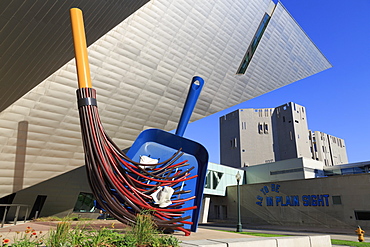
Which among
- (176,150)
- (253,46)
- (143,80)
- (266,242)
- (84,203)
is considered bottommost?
(266,242)

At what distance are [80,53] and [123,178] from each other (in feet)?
9.54

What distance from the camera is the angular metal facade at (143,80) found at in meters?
9.77

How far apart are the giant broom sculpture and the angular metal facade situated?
444 centimetres

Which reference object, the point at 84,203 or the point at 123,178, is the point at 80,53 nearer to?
the point at 123,178

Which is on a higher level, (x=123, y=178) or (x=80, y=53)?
(x=80, y=53)

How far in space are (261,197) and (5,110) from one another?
20464 mm

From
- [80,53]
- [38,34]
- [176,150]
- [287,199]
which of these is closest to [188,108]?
[176,150]

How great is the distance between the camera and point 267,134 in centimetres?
4606

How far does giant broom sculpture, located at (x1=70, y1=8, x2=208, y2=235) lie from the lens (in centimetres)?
525

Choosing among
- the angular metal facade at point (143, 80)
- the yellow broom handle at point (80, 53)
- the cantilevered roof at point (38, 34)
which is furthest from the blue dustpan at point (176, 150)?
the angular metal facade at point (143, 80)

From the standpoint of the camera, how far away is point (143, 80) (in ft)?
38.2

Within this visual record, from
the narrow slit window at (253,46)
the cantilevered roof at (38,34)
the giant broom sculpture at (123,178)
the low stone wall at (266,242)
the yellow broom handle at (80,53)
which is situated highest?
the narrow slit window at (253,46)

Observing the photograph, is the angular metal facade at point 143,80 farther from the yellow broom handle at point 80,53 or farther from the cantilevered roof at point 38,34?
the yellow broom handle at point 80,53

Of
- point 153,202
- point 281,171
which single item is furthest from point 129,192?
point 281,171
